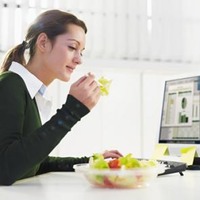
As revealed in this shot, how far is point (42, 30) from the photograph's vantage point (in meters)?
1.31

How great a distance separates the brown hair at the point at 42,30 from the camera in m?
1.30

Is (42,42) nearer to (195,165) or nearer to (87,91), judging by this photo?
(87,91)

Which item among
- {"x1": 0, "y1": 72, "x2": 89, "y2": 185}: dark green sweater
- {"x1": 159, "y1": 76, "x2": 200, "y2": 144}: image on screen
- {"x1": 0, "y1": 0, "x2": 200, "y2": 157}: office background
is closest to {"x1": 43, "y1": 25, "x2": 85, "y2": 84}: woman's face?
{"x1": 0, "y1": 72, "x2": 89, "y2": 185}: dark green sweater

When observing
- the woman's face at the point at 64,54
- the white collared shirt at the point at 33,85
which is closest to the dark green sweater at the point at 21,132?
the white collared shirt at the point at 33,85

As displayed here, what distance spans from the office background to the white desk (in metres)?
1.05

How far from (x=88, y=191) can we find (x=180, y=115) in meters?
0.80

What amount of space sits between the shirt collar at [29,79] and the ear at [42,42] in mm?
92

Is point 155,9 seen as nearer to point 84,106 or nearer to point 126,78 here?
point 126,78

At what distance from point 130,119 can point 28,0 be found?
0.80 m

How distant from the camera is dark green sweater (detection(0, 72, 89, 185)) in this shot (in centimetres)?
100

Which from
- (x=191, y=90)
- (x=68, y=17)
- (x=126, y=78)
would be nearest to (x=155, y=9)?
(x=126, y=78)

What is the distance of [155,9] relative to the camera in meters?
2.37

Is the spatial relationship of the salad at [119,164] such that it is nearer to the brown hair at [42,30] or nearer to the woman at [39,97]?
the woman at [39,97]

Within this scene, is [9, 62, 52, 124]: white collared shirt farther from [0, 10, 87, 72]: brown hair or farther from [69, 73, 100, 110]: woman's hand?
[69, 73, 100, 110]: woman's hand
